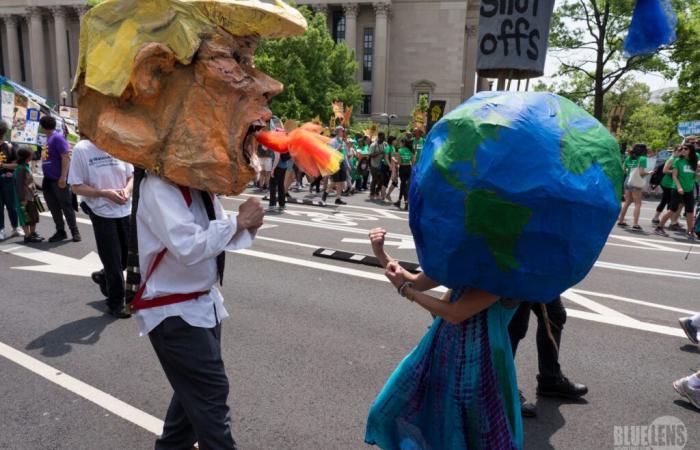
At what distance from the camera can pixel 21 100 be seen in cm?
1202

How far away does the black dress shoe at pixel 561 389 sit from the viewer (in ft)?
11.9

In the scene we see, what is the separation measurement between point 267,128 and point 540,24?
7.44 ft

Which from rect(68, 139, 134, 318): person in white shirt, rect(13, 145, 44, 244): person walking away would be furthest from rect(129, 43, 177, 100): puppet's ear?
rect(13, 145, 44, 244): person walking away

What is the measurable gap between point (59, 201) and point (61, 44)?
57137mm

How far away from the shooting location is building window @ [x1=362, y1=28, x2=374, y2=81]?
53.0 metres

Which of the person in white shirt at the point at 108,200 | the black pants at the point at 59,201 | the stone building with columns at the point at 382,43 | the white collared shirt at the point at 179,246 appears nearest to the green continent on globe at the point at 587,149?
the white collared shirt at the point at 179,246

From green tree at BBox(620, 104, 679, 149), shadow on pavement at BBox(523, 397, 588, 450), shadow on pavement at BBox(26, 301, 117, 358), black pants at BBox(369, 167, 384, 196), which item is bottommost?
shadow on pavement at BBox(26, 301, 117, 358)

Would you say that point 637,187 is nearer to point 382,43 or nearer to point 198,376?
point 198,376

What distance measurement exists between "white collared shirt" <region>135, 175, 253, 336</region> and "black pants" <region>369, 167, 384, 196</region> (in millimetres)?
12687

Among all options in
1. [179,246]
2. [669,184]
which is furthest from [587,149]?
[669,184]

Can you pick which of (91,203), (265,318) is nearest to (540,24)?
(265,318)

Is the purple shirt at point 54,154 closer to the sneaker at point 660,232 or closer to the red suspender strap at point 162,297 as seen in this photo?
the red suspender strap at point 162,297

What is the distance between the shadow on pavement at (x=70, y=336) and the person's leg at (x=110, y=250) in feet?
1.00

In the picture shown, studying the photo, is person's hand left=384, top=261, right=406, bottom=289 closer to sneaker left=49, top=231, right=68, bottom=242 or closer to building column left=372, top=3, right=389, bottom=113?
sneaker left=49, top=231, right=68, bottom=242
